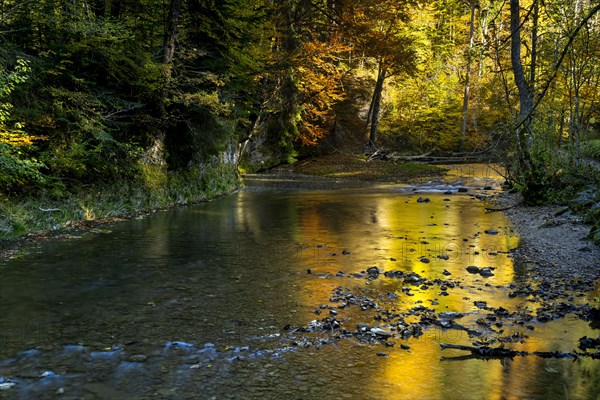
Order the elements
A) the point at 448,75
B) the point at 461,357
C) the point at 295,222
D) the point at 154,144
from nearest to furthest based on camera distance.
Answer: the point at 461,357 → the point at 295,222 → the point at 154,144 → the point at 448,75

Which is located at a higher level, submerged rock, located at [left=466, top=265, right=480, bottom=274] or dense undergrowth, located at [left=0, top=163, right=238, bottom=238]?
dense undergrowth, located at [left=0, top=163, right=238, bottom=238]

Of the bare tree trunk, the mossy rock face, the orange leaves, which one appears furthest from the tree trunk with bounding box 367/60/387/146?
the mossy rock face

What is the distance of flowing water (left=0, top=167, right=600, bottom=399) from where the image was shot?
5148 mm

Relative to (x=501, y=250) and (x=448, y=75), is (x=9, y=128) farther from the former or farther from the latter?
(x=448, y=75)

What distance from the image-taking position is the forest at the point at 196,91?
12.7 meters

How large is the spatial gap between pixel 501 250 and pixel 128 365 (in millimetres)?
8724

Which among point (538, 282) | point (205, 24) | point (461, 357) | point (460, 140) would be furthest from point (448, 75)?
point (461, 357)

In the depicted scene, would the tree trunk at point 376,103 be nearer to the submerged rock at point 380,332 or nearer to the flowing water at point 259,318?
the flowing water at point 259,318

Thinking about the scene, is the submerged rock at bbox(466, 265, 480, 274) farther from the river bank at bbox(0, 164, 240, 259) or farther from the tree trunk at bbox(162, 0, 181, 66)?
the tree trunk at bbox(162, 0, 181, 66)

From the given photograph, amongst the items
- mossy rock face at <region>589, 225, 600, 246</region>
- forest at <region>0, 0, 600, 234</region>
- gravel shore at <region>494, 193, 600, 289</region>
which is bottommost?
gravel shore at <region>494, 193, 600, 289</region>

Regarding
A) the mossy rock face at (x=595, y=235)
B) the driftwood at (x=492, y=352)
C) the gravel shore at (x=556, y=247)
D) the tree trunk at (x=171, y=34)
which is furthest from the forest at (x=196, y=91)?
the mossy rock face at (x=595, y=235)

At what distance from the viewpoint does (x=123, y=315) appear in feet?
23.6

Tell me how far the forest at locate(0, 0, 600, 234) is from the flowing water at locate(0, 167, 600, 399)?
2.55 meters

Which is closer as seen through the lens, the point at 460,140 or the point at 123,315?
the point at 123,315
